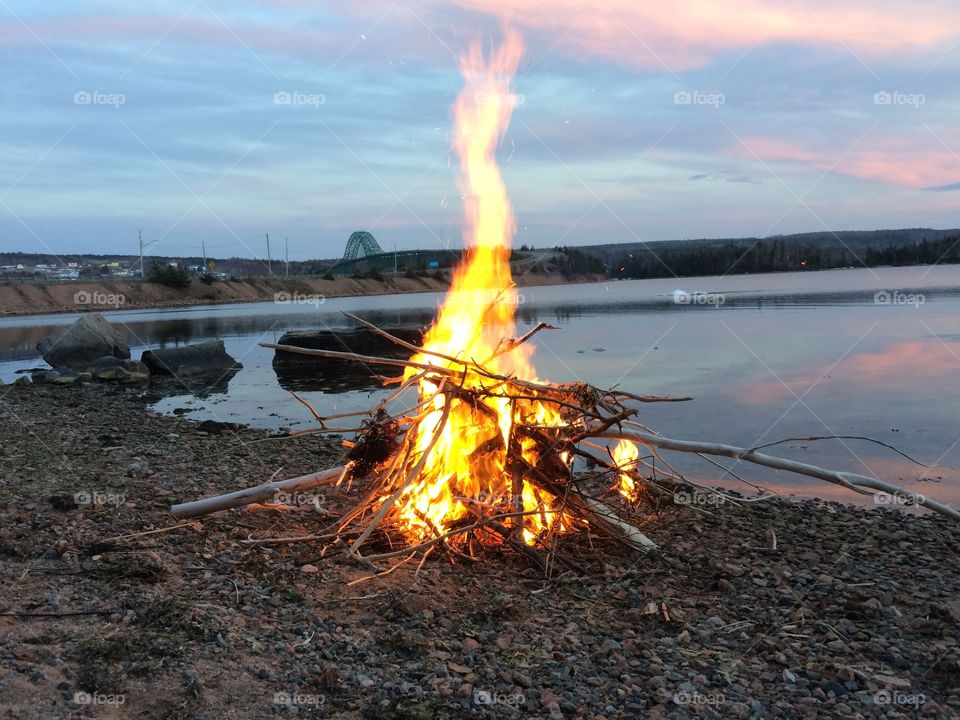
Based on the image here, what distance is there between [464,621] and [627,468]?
2.80 m

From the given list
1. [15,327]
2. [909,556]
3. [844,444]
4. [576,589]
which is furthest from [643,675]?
A: [15,327]

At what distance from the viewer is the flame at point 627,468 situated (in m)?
7.52

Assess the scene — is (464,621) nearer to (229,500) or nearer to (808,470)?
(229,500)

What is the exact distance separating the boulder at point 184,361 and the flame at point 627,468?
63.6 feet

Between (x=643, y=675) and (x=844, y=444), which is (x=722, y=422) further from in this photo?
(x=643, y=675)

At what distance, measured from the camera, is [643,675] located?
467 centimetres

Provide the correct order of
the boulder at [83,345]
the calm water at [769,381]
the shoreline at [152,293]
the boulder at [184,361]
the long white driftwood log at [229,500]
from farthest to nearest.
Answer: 1. the shoreline at [152,293]
2. the boulder at [83,345]
3. the boulder at [184,361]
4. the calm water at [769,381]
5. the long white driftwood log at [229,500]

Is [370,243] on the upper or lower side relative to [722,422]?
upper

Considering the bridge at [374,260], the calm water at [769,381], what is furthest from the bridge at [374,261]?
the calm water at [769,381]

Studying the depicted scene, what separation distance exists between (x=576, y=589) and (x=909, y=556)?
3250mm

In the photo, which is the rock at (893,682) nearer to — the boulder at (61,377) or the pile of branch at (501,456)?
the pile of branch at (501,456)

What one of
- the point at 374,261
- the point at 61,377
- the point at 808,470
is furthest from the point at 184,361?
the point at 374,261

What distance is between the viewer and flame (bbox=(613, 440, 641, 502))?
7.52 metres

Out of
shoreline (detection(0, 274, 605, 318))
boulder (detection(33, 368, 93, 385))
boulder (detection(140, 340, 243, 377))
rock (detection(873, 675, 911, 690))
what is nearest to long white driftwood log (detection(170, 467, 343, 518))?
rock (detection(873, 675, 911, 690))
